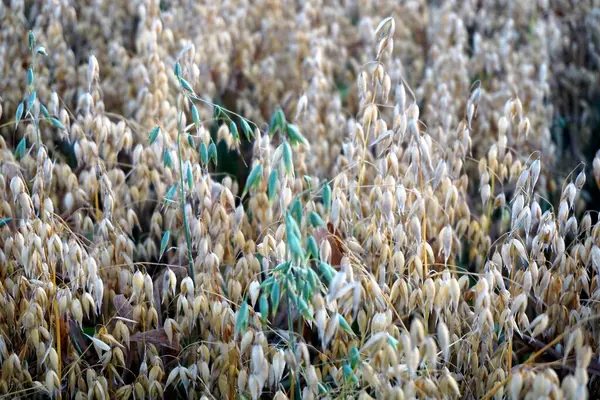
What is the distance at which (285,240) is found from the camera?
76.7 inches

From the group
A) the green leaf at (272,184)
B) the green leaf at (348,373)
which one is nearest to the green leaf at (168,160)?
the green leaf at (272,184)

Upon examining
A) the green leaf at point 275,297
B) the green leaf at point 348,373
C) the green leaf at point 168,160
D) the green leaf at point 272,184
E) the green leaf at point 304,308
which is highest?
the green leaf at point 272,184

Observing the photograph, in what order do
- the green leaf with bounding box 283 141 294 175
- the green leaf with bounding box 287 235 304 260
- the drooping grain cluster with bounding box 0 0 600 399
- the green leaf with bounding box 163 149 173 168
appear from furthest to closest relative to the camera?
the green leaf with bounding box 163 149 173 168
the drooping grain cluster with bounding box 0 0 600 399
the green leaf with bounding box 283 141 294 175
the green leaf with bounding box 287 235 304 260

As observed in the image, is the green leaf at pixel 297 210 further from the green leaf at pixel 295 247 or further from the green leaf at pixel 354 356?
the green leaf at pixel 354 356

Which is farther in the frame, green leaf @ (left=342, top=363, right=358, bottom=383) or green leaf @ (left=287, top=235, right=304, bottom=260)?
green leaf @ (left=342, top=363, right=358, bottom=383)

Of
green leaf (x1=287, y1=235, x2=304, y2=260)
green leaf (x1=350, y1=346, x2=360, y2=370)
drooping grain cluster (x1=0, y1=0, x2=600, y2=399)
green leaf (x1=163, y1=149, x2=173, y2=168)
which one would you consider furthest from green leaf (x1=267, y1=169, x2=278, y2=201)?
green leaf (x1=163, y1=149, x2=173, y2=168)

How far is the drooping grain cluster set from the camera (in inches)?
64.0

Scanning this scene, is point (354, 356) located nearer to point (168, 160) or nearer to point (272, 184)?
point (272, 184)

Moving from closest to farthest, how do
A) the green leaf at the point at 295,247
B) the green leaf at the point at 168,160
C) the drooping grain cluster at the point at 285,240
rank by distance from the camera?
the green leaf at the point at 295,247 < the drooping grain cluster at the point at 285,240 < the green leaf at the point at 168,160

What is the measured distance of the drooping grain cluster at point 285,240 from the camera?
1.62 meters

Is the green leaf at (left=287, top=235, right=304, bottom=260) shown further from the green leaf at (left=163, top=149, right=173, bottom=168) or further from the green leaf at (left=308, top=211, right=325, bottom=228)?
the green leaf at (left=163, top=149, right=173, bottom=168)

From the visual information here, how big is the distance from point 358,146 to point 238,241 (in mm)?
460

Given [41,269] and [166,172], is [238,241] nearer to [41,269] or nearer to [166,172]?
[166,172]

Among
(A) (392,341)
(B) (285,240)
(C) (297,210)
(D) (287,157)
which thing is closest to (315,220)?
(C) (297,210)
